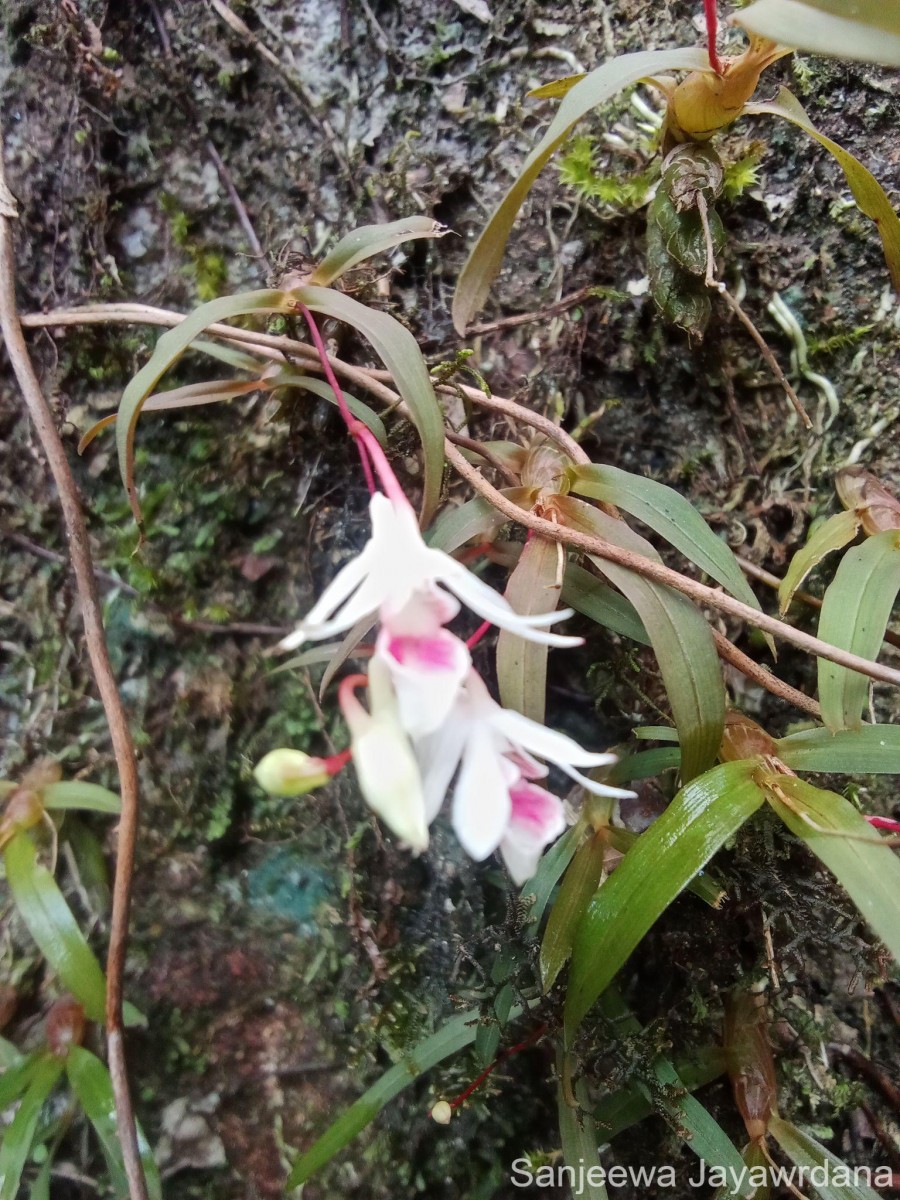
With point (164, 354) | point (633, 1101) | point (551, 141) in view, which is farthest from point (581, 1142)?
point (551, 141)

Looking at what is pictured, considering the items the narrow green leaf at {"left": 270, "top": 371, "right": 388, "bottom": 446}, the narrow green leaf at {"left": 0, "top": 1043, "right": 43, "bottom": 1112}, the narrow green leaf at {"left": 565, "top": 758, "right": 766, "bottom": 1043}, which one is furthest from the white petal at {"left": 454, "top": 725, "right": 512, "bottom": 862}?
the narrow green leaf at {"left": 0, "top": 1043, "right": 43, "bottom": 1112}

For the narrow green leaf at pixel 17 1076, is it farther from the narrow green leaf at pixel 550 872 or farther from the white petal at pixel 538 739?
the white petal at pixel 538 739

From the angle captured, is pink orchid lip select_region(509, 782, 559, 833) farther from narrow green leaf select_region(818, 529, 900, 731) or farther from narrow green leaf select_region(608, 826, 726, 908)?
narrow green leaf select_region(818, 529, 900, 731)

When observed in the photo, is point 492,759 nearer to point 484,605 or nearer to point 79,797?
point 484,605

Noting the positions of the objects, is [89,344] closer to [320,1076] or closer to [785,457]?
[785,457]

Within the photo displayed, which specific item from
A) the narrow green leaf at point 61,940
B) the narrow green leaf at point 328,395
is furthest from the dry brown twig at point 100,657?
the narrow green leaf at point 328,395

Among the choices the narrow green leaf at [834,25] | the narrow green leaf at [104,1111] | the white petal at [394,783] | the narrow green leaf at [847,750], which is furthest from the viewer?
the narrow green leaf at [104,1111]

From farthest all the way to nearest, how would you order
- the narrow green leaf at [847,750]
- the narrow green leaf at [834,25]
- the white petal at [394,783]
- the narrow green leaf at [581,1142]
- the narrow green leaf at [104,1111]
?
the narrow green leaf at [104,1111]
the narrow green leaf at [581,1142]
the narrow green leaf at [847,750]
the narrow green leaf at [834,25]
the white petal at [394,783]
